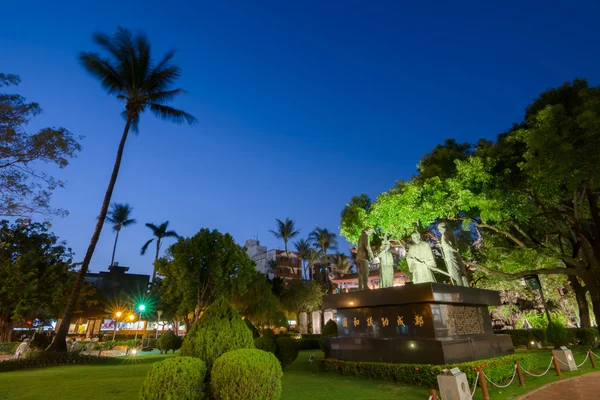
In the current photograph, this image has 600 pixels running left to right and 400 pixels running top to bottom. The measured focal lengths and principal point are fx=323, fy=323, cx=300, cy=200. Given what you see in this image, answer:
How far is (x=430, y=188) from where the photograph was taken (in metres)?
14.9

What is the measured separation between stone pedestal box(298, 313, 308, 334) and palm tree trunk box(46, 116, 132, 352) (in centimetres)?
3006

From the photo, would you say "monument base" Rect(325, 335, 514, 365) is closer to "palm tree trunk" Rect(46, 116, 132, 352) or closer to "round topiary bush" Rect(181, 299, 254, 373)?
"round topiary bush" Rect(181, 299, 254, 373)

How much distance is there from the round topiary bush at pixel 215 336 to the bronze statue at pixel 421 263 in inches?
286

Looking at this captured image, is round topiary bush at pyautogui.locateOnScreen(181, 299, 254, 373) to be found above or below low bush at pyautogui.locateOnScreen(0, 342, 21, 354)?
above

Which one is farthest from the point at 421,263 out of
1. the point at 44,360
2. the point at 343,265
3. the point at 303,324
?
the point at 343,265

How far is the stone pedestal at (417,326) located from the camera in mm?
9242

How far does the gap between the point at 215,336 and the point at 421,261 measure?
8038 millimetres

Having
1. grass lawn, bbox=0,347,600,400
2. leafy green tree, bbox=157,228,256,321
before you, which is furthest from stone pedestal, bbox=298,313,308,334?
grass lawn, bbox=0,347,600,400

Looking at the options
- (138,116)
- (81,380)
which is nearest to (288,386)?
(81,380)

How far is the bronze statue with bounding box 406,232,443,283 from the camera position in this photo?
11.2m

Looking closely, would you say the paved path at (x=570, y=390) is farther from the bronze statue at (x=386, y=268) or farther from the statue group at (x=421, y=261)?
the bronze statue at (x=386, y=268)

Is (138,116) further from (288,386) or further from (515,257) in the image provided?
(515,257)

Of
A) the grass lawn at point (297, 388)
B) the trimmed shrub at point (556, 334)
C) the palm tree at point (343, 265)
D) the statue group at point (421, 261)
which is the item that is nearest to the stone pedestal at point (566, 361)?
the grass lawn at point (297, 388)

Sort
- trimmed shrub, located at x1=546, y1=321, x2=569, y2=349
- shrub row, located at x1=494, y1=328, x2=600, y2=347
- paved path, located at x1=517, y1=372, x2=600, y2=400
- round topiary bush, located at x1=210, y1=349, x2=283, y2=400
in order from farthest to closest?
shrub row, located at x1=494, y1=328, x2=600, y2=347 < trimmed shrub, located at x1=546, y1=321, x2=569, y2=349 < paved path, located at x1=517, y1=372, x2=600, y2=400 < round topiary bush, located at x1=210, y1=349, x2=283, y2=400
